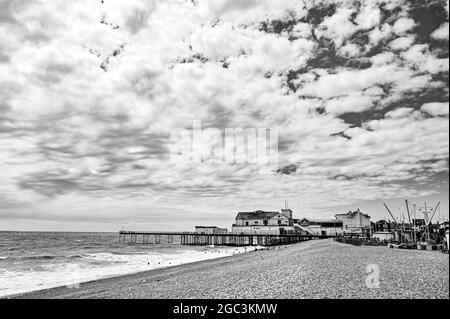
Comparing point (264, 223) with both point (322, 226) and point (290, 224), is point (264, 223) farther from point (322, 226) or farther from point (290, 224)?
point (322, 226)

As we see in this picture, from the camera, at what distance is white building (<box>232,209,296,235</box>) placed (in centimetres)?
9306

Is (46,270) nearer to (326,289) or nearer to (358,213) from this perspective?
(326,289)

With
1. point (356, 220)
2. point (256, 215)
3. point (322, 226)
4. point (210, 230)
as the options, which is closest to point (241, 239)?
point (256, 215)

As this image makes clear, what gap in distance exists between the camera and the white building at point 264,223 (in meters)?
93.1

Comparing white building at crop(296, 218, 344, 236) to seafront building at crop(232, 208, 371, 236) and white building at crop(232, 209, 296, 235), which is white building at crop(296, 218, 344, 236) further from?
white building at crop(232, 209, 296, 235)

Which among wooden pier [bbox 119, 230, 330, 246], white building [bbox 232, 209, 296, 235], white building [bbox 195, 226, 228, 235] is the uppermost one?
white building [bbox 232, 209, 296, 235]

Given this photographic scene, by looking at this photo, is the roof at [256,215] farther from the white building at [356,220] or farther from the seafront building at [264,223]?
the white building at [356,220]

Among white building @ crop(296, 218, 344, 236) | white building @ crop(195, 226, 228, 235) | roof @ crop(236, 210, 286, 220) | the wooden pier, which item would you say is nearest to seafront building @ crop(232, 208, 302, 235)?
roof @ crop(236, 210, 286, 220)

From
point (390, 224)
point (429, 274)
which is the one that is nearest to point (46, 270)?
point (429, 274)

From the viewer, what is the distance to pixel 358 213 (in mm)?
107125
